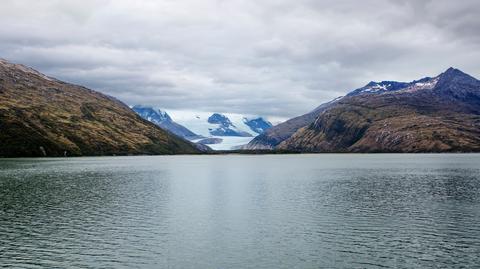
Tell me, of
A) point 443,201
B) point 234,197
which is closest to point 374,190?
point 443,201

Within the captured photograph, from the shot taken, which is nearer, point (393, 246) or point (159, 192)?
point (393, 246)

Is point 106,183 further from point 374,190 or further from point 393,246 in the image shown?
point 393,246

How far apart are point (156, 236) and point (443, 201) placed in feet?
199

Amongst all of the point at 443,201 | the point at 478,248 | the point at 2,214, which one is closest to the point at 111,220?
the point at 2,214

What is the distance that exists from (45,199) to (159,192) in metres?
27.3

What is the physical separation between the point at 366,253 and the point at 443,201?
48.1 metres

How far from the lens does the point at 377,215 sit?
75.4 meters

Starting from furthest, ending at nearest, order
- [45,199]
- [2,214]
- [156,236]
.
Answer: [45,199] < [2,214] < [156,236]

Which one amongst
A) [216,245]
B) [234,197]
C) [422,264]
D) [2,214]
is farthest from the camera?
[234,197]

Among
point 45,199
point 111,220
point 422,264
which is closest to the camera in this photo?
point 422,264

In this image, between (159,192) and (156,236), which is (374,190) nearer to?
(159,192)

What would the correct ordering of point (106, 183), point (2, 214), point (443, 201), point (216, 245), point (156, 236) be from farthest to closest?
point (106, 183)
point (443, 201)
point (2, 214)
point (156, 236)
point (216, 245)

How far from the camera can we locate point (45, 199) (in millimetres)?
97750

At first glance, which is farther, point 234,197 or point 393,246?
point 234,197
